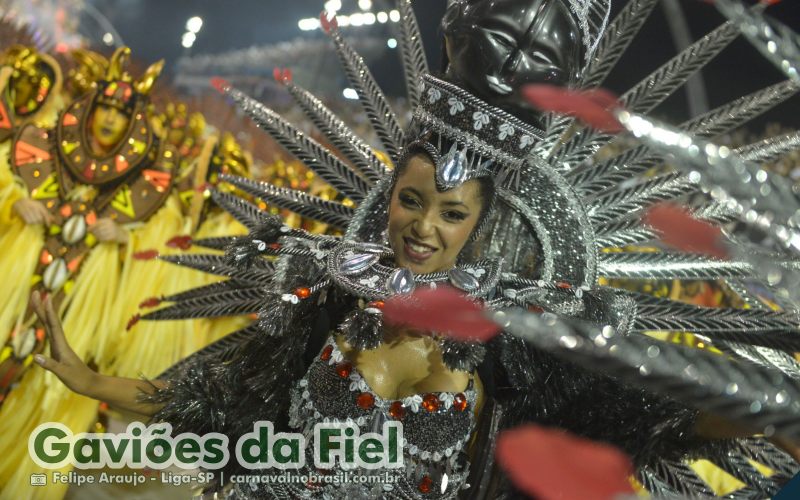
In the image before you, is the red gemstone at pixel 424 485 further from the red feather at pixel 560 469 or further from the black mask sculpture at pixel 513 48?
the red feather at pixel 560 469

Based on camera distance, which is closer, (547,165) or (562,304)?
(562,304)

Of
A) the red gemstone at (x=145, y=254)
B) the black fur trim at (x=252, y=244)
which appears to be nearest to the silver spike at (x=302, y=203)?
the black fur trim at (x=252, y=244)

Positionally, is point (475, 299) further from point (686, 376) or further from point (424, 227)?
point (686, 376)

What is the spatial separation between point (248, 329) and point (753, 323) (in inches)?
47.9

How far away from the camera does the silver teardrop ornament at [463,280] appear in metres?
1.62

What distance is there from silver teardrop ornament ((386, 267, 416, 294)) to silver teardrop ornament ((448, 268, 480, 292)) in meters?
0.09

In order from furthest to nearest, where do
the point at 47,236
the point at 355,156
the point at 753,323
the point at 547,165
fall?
the point at 47,236 < the point at 355,156 < the point at 547,165 < the point at 753,323

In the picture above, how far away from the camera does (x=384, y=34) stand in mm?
5336

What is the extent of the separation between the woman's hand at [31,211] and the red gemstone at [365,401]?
261 cm

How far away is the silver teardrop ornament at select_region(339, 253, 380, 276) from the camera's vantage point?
5.36 ft

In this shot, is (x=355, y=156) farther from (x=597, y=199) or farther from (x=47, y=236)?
(x=47, y=236)

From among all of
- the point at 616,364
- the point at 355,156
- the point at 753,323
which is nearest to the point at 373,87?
the point at 355,156

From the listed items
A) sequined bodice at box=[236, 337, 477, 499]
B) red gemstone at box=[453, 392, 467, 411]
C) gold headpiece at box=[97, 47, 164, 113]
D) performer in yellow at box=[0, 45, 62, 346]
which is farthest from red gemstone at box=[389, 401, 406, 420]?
gold headpiece at box=[97, 47, 164, 113]

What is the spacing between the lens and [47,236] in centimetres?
373
